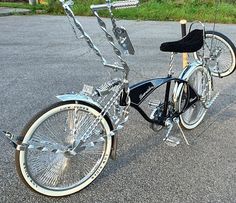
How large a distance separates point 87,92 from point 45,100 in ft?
7.64

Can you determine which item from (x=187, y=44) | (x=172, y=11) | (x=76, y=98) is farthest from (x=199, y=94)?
(x=172, y=11)

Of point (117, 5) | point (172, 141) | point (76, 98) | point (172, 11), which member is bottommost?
→ point (172, 11)

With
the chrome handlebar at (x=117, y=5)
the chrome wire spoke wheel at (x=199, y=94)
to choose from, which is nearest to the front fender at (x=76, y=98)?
the chrome handlebar at (x=117, y=5)

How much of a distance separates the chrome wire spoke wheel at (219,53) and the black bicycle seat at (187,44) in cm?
69

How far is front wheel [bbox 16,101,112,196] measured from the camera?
281 centimetres

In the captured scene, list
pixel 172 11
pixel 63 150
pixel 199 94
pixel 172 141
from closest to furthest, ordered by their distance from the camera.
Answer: pixel 63 150 → pixel 172 141 → pixel 199 94 → pixel 172 11

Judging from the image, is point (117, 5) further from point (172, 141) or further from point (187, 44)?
point (172, 141)

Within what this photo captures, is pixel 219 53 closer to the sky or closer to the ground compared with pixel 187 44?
closer to the ground

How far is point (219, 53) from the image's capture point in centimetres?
486

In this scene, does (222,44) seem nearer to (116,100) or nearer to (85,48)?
(116,100)

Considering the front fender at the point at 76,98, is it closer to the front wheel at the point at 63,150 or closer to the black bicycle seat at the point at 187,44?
the front wheel at the point at 63,150

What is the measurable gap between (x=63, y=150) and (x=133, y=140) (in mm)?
1235

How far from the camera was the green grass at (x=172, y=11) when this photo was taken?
1348 cm

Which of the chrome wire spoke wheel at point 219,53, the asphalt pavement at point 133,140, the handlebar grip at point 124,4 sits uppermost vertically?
the handlebar grip at point 124,4
